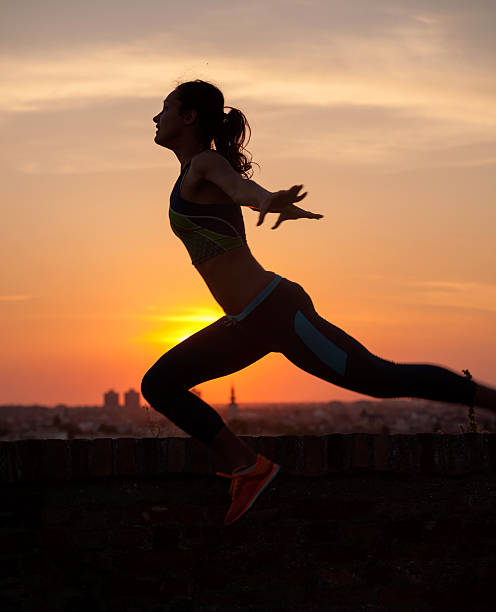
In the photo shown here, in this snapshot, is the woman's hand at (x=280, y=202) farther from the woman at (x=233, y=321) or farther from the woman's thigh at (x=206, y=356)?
the woman's thigh at (x=206, y=356)

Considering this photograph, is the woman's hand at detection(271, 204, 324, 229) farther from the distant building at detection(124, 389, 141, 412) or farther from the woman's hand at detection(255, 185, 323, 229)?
the distant building at detection(124, 389, 141, 412)

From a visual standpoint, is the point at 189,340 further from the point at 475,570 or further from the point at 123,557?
the point at 475,570

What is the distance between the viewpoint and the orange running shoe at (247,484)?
13.6ft

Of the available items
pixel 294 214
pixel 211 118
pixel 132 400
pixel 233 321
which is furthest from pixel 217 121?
pixel 132 400

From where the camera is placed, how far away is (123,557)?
13.8 ft

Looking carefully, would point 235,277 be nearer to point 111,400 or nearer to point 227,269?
point 227,269

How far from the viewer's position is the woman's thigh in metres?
3.99

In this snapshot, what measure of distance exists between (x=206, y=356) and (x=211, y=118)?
3.64 feet

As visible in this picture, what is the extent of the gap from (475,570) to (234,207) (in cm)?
215

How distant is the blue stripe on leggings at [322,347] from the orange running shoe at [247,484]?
746 mm

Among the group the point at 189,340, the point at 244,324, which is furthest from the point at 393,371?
the point at 189,340

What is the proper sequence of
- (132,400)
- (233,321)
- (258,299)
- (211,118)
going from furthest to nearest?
(132,400) → (211,118) → (233,321) → (258,299)

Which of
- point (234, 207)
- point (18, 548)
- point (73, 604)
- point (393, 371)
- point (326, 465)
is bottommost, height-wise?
point (73, 604)

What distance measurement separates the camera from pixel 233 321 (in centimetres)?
396
